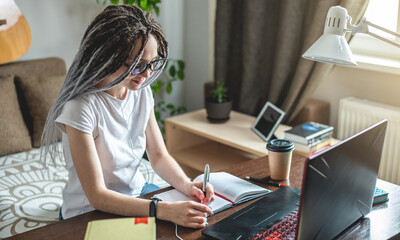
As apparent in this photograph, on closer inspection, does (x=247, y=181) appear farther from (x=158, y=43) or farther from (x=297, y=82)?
(x=297, y=82)

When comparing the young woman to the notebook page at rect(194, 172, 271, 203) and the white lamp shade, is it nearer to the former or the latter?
the notebook page at rect(194, 172, 271, 203)

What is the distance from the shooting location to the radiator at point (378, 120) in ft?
7.10

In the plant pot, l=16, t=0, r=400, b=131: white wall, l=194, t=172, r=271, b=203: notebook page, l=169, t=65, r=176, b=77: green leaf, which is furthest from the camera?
l=169, t=65, r=176, b=77: green leaf

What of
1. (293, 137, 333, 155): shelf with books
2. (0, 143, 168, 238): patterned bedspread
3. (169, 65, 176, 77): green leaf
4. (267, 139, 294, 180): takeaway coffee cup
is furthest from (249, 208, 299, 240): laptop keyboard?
(169, 65, 176, 77): green leaf

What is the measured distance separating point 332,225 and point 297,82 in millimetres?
1399

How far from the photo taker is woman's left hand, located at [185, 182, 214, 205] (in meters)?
1.34

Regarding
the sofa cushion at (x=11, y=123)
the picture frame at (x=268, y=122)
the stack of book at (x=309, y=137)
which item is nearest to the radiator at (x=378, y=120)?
the stack of book at (x=309, y=137)

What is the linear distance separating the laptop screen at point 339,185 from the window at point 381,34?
128 centimetres

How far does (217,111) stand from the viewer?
2.53 metres

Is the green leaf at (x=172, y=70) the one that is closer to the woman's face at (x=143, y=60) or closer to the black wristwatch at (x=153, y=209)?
the woman's face at (x=143, y=60)

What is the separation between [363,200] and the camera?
3.99 feet

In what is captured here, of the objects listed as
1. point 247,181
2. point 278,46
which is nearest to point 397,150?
point 278,46

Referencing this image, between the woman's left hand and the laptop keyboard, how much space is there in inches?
8.8

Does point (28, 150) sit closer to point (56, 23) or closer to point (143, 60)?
point (56, 23)
